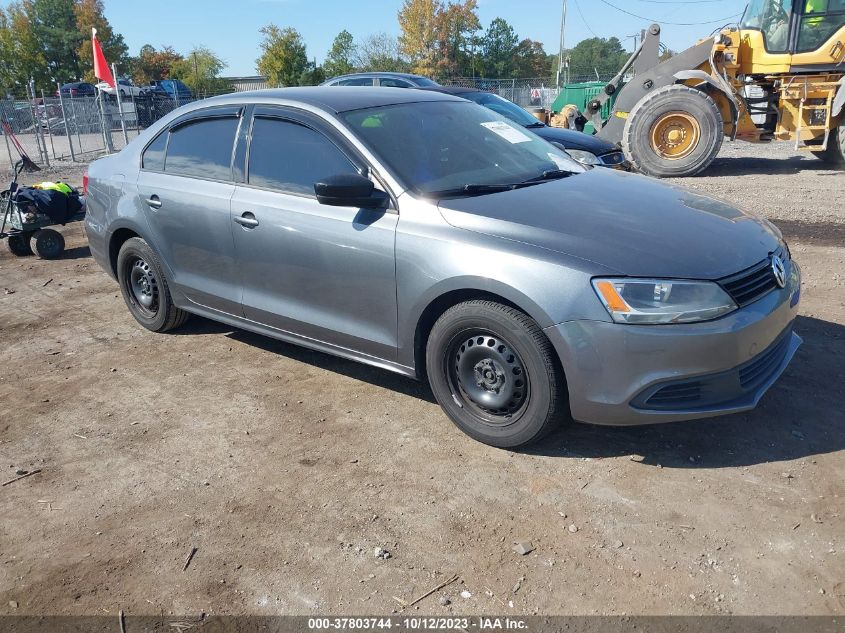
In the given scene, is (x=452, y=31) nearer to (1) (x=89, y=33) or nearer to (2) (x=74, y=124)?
(1) (x=89, y=33)

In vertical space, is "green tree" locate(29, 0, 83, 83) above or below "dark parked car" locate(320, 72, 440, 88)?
above

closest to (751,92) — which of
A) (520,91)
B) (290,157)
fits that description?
(290,157)

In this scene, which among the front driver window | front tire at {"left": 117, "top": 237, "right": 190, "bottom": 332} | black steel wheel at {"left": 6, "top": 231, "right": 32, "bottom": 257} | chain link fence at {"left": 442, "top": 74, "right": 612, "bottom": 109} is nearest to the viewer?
front tire at {"left": 117, "top": 237, "right": 190, "bottom": 332}

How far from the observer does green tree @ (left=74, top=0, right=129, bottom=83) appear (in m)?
55.8

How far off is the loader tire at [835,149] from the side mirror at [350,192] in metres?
11.1

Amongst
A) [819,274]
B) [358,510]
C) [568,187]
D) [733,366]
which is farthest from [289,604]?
[819,274]

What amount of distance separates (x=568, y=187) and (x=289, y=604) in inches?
103

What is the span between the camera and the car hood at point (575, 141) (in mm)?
8555

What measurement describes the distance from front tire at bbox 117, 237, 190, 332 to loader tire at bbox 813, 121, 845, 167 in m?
11.4

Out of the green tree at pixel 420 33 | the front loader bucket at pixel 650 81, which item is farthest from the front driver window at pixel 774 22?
the green tree at pixel 420 33

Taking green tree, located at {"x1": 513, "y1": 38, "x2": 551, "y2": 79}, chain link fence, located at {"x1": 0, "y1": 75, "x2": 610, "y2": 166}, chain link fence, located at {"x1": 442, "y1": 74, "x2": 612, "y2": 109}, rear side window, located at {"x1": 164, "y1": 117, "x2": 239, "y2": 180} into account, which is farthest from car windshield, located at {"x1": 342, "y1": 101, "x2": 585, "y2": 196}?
green tree, located at {"x1": 513, "y1": 38, "x2": 551, "y2": 79}

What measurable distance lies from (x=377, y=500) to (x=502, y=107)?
807 cm

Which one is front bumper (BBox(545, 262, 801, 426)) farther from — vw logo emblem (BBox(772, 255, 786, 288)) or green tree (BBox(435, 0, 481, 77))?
green tree (BBox(435, 0, 481, 77))

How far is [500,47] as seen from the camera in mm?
73438
